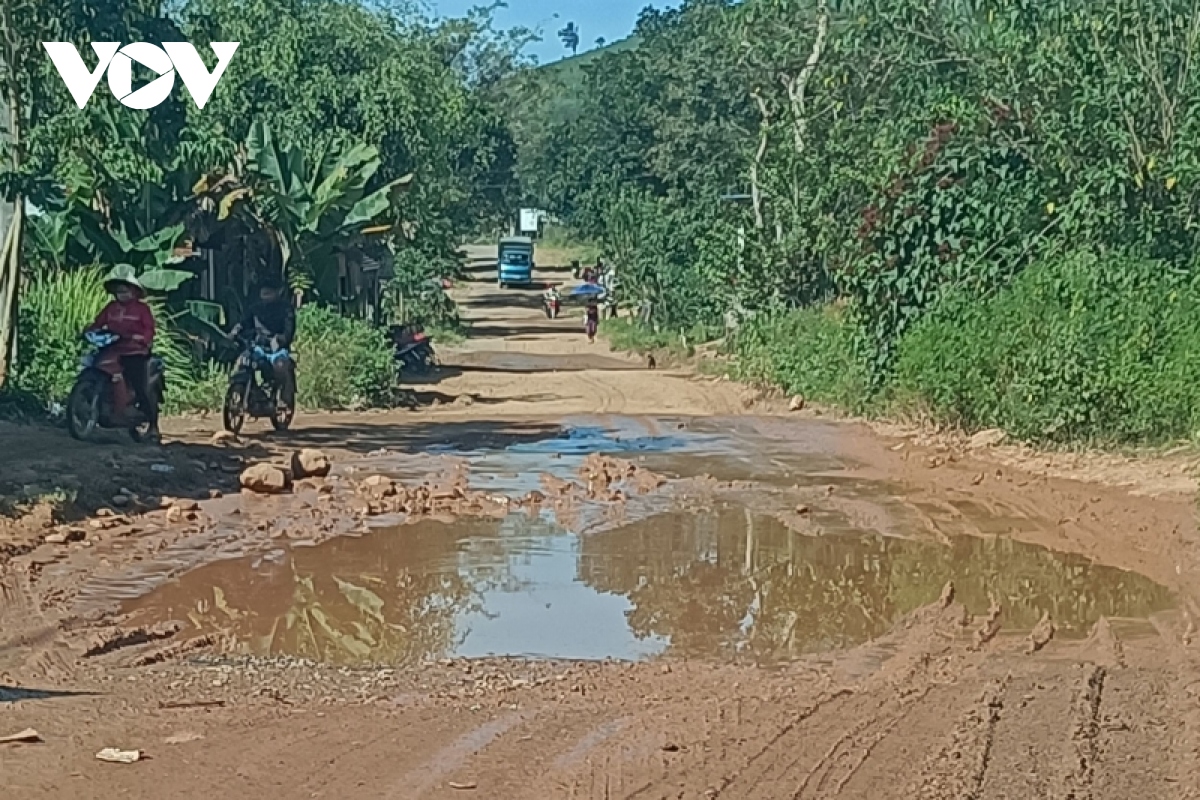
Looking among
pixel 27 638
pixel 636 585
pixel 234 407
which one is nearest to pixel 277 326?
pixel 234 407

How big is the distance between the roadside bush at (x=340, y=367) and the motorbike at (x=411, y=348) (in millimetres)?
4250

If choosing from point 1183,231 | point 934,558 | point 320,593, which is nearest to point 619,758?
point 320,593

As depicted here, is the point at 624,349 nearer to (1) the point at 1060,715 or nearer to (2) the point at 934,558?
(2) the point at 934,558

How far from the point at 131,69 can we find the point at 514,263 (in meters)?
46.3

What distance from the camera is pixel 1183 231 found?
17.6 m

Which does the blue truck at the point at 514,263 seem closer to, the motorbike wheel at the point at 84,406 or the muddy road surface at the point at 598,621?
the muddy road surface at the point at 598,621

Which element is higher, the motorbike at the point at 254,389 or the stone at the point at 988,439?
the motorbike at the point at 254,389

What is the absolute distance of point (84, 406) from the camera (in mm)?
15047

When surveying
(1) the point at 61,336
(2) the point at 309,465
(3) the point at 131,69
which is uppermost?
(3) the point at 131,69

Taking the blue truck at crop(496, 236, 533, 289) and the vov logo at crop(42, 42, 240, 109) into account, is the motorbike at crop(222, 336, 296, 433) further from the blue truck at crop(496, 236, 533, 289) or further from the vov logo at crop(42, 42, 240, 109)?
the blue truck at crop(496, 236, 533, 289)

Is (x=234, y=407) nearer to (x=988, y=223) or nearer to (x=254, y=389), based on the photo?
(x=254, y=389)

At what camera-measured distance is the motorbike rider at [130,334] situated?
1520 centimetres

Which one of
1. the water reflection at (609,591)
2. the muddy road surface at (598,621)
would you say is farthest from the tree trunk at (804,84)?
the water reflection at (609,591)

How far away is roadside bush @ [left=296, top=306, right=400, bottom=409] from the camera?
21375 mm
